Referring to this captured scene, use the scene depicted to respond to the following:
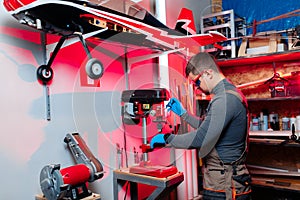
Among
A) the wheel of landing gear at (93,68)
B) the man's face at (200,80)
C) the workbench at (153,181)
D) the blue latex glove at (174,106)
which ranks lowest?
the workbench at (153,181)

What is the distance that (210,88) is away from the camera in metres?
1.83

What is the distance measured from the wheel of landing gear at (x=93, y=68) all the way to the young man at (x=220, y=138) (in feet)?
2.07

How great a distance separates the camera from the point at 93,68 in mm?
1568

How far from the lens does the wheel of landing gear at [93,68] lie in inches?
61.1

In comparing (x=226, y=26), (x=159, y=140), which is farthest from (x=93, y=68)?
(x=226, y=26)

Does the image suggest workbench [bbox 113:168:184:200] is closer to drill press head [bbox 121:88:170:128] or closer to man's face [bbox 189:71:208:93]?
drill press head [bbox 121:88:170:128]

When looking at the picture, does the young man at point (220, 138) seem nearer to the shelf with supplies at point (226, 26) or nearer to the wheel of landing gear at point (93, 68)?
the wheel of landing gear at point (93, 68)

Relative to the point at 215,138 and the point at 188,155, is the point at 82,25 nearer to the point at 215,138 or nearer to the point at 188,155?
the point at 215,138

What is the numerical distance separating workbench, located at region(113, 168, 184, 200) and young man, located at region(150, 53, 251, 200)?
0.78 feet

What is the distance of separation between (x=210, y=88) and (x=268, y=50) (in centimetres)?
133

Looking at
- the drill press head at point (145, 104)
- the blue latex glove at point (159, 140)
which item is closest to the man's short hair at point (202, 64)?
the drill press head at point (145, 104)

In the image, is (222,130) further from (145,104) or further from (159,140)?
(145,104)

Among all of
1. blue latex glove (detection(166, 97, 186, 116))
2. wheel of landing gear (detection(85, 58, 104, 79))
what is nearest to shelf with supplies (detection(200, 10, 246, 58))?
blue latex glove (detection(166, 97, 186, 116))

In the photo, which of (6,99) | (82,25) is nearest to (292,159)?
(82,25)
